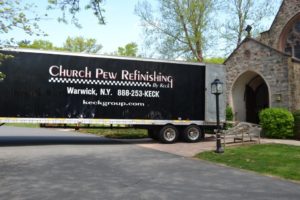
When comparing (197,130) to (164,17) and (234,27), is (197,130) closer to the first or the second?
(164,17)

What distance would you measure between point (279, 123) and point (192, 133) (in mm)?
4906

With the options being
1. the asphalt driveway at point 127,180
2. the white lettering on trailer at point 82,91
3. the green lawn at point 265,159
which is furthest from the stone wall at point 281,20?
the asphalt driveway at point 127,180

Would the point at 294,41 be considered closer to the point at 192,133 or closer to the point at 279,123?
the point at 279,123

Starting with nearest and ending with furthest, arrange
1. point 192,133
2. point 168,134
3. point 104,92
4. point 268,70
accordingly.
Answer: point 104,92, point 168,134, point 192,133, point 268,70

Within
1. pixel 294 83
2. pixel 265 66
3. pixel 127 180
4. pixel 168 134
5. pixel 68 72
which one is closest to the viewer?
pixel 127 180

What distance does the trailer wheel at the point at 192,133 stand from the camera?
17.9 m

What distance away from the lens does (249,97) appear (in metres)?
24.8

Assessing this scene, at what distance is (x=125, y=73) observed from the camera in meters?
17.1

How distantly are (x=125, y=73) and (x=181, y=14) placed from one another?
1909 centimetres

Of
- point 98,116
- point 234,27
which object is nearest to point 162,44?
point 234,27

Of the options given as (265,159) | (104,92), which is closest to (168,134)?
(104,92)

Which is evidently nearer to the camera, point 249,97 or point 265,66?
point 265,66

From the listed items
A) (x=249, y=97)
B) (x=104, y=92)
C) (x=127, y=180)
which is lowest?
(x=127, y=180)

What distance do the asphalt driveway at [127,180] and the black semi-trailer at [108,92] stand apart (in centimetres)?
354
